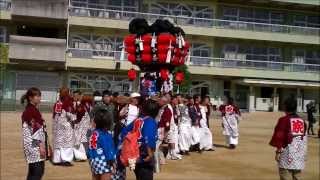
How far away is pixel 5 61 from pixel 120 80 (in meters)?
9.32

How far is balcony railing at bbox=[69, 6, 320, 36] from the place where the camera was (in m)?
45.6

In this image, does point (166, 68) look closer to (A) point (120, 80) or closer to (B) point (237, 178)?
(B) point (237, 178)

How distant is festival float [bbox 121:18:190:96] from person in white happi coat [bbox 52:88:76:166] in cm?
178

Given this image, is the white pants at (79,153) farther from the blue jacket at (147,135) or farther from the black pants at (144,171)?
the blue jacket at (147,135)

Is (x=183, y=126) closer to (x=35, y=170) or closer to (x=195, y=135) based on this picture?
(x=195, y=135)

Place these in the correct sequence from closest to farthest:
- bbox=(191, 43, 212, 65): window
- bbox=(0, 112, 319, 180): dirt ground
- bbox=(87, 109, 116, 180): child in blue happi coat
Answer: bbox=(87, 109, 116, 180): child in blue happi coat → bbox=(0, 112, 319, 180): dirt ground → bbox=(191, 43, 212, 65): window

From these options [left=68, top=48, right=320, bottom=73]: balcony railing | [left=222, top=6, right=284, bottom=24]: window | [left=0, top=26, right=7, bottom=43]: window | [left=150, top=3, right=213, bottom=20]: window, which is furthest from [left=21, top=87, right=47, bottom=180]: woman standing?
[left=222, top=6, right=284, bottom=24]: window

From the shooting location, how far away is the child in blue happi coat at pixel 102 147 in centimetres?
700

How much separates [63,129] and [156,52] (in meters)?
2.74

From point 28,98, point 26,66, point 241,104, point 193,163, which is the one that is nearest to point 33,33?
point 26,66

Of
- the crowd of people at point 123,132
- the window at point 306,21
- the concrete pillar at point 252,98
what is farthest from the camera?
the window at point 306,21

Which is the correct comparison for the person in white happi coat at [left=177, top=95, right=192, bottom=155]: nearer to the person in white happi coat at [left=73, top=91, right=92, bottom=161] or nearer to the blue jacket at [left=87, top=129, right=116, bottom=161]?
the person in white happi coat at [left=73, top=91, right=92, bottom=161]

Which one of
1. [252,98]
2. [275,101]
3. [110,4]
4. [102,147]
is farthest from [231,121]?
[275,101]

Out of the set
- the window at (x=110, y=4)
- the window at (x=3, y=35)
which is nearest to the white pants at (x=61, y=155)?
the window at (x=110, y=4)
